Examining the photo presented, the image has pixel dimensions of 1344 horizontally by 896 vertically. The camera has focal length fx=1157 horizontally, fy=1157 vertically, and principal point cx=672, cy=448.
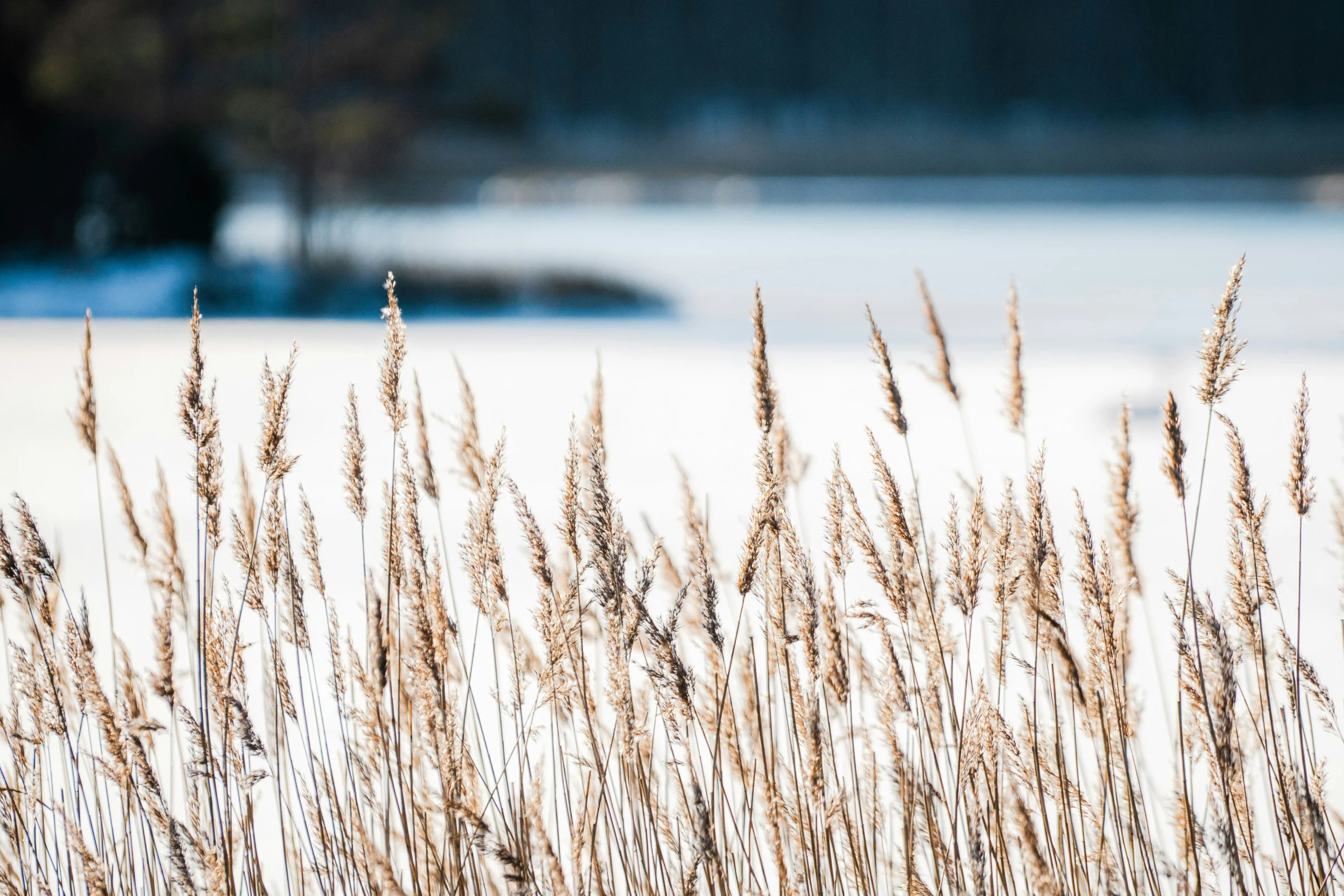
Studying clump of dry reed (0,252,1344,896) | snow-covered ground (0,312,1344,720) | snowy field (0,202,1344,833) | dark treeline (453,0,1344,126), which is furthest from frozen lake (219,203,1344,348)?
dark treeline (453,0,1344,126)

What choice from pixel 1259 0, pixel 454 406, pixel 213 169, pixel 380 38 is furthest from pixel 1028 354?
pixel 1259 0

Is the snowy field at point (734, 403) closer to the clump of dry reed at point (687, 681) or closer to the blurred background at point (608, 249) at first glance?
the blurred background at point (608, 249)

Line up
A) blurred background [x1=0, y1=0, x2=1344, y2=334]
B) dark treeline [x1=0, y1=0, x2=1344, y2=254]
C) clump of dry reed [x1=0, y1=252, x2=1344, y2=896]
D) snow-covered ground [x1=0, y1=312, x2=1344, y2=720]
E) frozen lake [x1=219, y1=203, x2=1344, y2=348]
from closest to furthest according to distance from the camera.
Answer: clump of dry reed [x1=0, y1=252, x2=1344, y2=896]
snow-covered ground [x1=0, y1=312, x2=1344, y2=720]
frozen lake [x1=219, y1=203, x2=1344, y2=348]
blurred background [x1=0, y1=0, x2=1344, y2=334]
dark treeline [x1=0, y1=0, x2=1344, y2=254]

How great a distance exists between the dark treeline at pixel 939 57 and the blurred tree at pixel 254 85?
21083 mm

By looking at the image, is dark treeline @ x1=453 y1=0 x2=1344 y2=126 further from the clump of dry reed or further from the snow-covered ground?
the clump of dry reed

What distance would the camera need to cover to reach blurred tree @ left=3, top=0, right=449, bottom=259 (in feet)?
45.8

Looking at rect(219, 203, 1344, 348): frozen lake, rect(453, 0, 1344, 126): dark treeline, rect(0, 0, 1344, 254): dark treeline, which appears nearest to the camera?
rect(219, 203, 1344, 348): frozen lake

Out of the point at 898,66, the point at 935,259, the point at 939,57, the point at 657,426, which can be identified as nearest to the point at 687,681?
the point at 657,426

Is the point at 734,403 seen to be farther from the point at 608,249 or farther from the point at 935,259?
the point at 608,249

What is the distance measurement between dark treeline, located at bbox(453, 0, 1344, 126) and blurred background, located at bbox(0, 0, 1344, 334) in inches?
4.0

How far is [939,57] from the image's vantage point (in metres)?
38.2

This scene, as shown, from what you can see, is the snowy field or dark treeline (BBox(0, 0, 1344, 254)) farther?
dark treeline (BBox(0, 0, 1344, 254))

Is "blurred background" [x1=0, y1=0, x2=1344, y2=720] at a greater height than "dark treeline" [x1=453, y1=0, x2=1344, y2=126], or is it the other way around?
"dark treeline" [x1=453, y1=0, x2=1344, y2=126]

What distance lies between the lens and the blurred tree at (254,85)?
13945 millimetres
